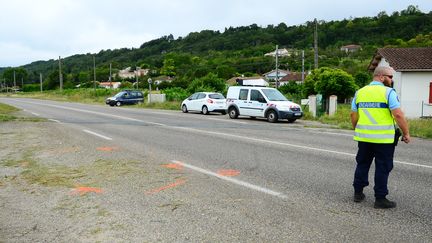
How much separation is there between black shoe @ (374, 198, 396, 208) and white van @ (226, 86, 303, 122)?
14.8 metres

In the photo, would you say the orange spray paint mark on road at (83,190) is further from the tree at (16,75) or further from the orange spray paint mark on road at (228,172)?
the tree at (16,75)

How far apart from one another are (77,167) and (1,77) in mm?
173702

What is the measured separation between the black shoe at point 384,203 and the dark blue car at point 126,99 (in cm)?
3793

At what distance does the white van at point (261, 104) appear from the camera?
787 inches

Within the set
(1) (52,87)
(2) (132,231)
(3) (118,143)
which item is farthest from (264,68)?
(2) (132,231)

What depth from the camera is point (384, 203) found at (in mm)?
5078

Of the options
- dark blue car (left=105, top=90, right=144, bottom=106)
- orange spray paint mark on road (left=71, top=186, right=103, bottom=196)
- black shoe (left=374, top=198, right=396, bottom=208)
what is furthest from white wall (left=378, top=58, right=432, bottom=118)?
orange spray paint mark on road (left=71, top=186, right=103, bottom=196)

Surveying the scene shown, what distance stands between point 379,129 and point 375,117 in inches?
6.5

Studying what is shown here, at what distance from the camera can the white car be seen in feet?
86.7

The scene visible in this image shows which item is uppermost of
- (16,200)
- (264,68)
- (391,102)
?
(264,68)

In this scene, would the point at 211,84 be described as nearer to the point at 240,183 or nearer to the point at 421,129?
the point at 421,129

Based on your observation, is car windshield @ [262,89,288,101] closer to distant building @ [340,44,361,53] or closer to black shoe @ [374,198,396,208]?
black shoe @ [374,198,396,208]

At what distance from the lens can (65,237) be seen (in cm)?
428

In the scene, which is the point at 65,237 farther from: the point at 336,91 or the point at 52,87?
the point at 52,87
